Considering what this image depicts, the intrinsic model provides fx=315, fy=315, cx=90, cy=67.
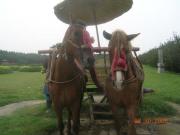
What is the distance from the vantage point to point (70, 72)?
5.86 metres

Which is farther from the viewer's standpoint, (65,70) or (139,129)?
(139,129)

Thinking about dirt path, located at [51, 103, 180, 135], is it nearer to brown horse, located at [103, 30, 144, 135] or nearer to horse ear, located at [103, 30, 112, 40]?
brown horse, located at [103, 30, 144, 135]

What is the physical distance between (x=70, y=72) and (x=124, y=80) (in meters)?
1.06

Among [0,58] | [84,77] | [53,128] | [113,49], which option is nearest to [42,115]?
[53,128]

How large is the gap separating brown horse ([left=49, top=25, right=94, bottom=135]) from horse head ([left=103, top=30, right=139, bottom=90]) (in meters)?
0.53

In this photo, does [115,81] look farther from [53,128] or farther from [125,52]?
[53,128]

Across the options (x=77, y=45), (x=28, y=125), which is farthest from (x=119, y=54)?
(x=28, y=125)

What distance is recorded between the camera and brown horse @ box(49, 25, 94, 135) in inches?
217

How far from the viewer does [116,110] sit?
227 inches

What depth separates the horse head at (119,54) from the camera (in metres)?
5.09

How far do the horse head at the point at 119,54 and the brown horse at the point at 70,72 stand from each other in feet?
1.75

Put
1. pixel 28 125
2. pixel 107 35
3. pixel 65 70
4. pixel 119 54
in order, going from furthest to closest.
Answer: pixel 28 125, pixel 65 70, pixel 107 35, pixel 119 54

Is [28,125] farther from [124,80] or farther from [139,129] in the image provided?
[124,80]

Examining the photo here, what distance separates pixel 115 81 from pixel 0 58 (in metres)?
60.8
